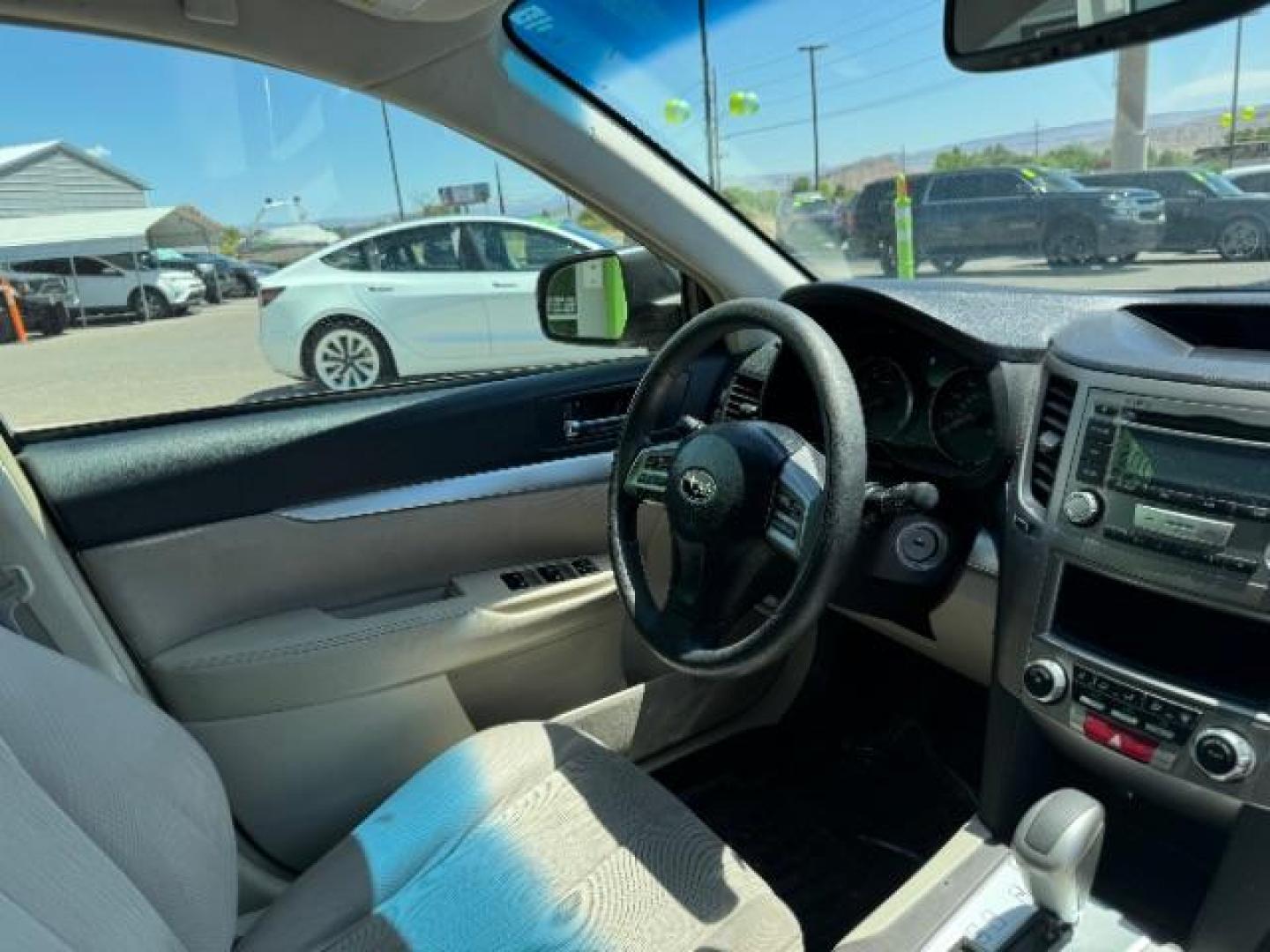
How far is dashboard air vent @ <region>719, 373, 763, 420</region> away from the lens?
185 cm

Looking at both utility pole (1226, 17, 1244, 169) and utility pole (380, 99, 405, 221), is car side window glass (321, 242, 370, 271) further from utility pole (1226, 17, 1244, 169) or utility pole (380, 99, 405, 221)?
utility pole (1226, 17, 1244, 169)

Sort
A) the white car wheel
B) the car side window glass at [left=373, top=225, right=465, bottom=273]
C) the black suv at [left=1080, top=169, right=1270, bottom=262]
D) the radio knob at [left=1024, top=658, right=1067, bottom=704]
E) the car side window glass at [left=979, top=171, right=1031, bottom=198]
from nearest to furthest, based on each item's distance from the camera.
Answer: the radio knob at [left=1024, top=658, right=1067, bottom=704] → the black suv at [left=1080, top=169, right=1270, bottom=262] → the car side window glass at [left=979, top=171, right=1031, bottom=198] → the white car wheel → the car side window glass at [left=373, top=225, right=465, bottom=273]

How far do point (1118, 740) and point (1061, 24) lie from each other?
916 millimetres

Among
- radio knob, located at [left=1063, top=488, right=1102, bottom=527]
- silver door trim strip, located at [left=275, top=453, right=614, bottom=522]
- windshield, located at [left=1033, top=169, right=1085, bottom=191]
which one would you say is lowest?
silver door trim strip, located at [left=275, top=453, right=614, bottom=522]

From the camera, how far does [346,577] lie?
6.57 feet

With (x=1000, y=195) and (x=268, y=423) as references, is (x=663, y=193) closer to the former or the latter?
(x=1000, y=195)

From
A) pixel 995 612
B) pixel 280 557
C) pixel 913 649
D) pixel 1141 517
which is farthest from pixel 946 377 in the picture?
pixel 280 557

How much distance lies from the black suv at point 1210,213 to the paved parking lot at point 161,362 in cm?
4

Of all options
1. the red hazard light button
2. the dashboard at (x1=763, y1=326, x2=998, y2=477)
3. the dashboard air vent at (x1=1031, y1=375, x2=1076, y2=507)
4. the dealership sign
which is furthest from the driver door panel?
the red hazard light button

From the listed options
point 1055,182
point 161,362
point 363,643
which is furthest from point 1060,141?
point 161,362

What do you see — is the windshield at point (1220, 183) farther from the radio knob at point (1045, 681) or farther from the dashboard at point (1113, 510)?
the radio knob at point (1045, 681)

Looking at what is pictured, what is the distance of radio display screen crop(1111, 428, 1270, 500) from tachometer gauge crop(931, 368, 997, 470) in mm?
322

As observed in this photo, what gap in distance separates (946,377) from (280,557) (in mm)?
1282

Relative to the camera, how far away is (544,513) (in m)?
2.19
